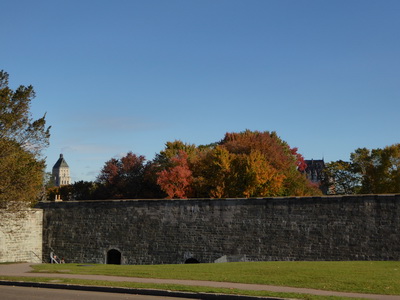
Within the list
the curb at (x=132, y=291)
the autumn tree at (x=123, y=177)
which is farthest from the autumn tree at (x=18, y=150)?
the autumn tree at (x=123, y=177)

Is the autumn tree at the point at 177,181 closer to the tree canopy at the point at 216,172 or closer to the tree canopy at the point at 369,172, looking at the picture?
the tree canopy at the point at 216,172

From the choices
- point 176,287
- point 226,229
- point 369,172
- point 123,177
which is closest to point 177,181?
point 123,177

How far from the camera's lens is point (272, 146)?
5225 cm

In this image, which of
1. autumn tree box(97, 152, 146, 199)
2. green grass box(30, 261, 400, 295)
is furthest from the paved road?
autumn tree box(97, 152, 146, 199)

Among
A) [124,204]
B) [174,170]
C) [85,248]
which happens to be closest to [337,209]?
[124,204]

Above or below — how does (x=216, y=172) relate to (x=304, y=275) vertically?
above

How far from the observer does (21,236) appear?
34688 mm

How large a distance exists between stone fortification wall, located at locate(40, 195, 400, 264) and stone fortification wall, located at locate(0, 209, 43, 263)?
0.59 metres

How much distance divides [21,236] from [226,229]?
548 inches

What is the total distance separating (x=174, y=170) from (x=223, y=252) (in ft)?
64.8

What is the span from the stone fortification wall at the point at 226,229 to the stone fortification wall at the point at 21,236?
0.59m

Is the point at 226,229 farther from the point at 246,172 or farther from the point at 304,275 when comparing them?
the point at 246,172

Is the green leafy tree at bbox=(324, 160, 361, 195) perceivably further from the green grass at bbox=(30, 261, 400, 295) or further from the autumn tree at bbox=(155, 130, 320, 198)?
the green grass at bbox=(30, 261, 400, 295)

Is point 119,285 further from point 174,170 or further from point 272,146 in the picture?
point 272,146
